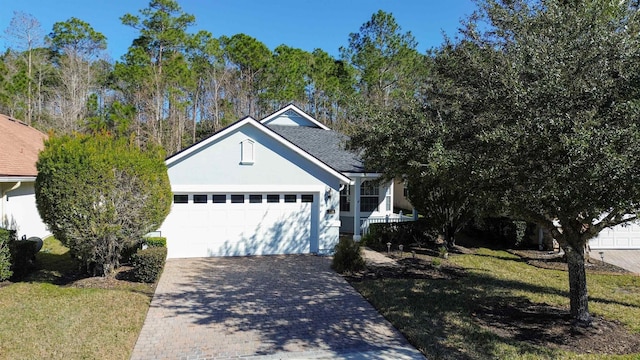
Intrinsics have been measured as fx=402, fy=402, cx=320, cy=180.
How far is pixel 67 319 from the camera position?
798 centimetres

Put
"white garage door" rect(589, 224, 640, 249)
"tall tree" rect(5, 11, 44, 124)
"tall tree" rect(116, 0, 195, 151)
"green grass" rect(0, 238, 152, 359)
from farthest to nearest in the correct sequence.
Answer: "tall tree" rect(5, 11, 44, 124) → "tall tree" rect(116, 0, 195, 151) → "white garage door" rect(589, 224, 640, 249) → "green grass" rect(0, 238, 152, 359)

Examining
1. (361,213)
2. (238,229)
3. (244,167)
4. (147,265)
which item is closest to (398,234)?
(361,213)

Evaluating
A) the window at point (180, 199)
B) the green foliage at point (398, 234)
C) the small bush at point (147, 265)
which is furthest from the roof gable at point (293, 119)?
the small bush at point (147, 265)

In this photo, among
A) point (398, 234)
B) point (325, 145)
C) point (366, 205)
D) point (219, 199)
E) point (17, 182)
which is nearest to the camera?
point (219, 199)

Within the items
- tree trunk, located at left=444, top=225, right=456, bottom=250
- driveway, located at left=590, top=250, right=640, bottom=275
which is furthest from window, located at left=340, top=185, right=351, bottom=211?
driveway, located at left=590, top=250, right=640, bottom=275

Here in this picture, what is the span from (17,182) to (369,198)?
13975mm

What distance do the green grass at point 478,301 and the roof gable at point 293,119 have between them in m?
12.1

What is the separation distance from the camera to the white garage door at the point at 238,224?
45.2 feet

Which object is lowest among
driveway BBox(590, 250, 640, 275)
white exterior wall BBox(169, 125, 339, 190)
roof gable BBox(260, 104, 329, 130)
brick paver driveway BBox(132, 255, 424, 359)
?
brick paver driveway BBox(132, 255, 424, 359)

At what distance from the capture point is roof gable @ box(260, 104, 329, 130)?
894 inches

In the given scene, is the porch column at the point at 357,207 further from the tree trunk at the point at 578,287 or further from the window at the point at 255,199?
the tree trunk at the point at 578,287

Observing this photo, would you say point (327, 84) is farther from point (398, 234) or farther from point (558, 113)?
point (558, 113)

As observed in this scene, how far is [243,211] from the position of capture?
1430 cm

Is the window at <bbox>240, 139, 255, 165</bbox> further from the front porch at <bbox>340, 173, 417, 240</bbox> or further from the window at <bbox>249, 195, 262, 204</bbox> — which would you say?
the front porch at <bbox>340, 173, 417, 240</bbox>
